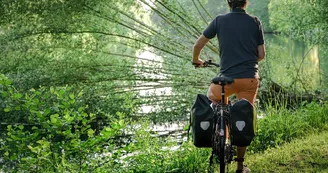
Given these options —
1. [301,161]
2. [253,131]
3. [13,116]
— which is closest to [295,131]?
[301,161]

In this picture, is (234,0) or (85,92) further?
(85,92)

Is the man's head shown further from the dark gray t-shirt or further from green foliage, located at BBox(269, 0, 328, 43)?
green foliage, located at BBox(269, 0, 328, 43)

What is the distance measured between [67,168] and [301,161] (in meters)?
2.20

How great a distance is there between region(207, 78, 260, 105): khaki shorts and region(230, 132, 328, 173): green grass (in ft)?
3.29

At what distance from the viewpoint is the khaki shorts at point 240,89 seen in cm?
371

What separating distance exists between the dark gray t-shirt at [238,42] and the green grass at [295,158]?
121cm

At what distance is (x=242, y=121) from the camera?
3.55 metres

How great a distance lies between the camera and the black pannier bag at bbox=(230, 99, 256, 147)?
3541 mm

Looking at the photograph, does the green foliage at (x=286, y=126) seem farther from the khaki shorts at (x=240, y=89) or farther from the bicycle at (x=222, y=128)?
the bicycle at (x=222, y=128)

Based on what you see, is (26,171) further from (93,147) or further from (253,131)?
(253,131)

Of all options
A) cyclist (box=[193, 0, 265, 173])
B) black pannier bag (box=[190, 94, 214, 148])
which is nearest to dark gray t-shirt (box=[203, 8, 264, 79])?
cyclist (box=[193, 0, 265, 173])

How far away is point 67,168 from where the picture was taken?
14.1 ft

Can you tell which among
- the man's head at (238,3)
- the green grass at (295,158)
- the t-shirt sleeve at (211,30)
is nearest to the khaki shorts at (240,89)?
the t-shirt sleeve at (211,30)

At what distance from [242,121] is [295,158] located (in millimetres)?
1478
